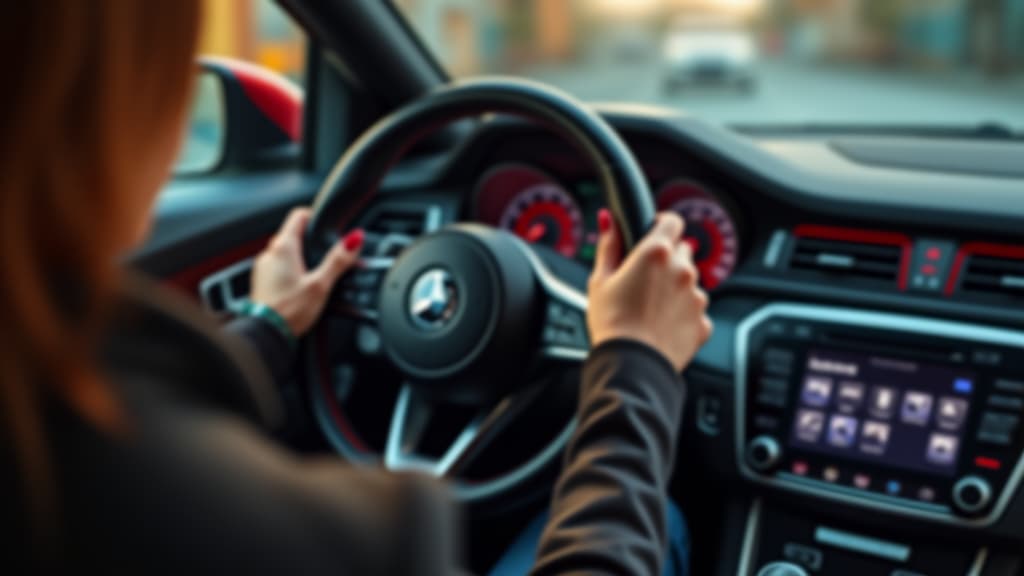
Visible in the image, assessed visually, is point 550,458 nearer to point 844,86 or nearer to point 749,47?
point 749,47

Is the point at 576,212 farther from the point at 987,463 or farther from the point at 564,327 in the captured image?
the point at 987,463

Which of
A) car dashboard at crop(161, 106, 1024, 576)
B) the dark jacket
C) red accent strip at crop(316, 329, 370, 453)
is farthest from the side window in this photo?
the dark jacket

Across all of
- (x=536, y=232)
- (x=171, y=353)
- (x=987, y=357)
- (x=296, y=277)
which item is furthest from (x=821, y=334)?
(x=171, y=353)

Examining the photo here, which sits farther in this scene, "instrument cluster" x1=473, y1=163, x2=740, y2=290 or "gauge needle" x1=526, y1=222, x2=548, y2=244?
"gauge needle" x1=526, y1=222, x2=548, y2=244

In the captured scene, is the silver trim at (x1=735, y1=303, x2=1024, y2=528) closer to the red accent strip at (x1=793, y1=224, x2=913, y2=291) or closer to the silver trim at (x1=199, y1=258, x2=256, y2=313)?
the red accent strip at (x1=793, y1=224, x2=913, y2=291)

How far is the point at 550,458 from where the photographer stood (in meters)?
2.03

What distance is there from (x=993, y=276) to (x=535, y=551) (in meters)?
0.96

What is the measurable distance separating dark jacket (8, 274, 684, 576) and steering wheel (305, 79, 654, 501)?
116cm

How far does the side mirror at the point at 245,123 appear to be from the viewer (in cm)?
296

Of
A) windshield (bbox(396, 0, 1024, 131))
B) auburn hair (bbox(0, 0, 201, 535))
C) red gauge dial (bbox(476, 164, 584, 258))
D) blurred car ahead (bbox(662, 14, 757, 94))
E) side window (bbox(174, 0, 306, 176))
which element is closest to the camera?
auburn hair (bbox(0, 0, 201, 535))

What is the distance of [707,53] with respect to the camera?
668 inches

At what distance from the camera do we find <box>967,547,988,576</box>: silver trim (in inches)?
81.1

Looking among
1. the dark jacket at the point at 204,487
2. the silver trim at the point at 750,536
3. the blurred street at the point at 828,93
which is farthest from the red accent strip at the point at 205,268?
the blurred street at the point at 828,93

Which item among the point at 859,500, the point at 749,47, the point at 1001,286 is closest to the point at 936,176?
the point at 1001,286
